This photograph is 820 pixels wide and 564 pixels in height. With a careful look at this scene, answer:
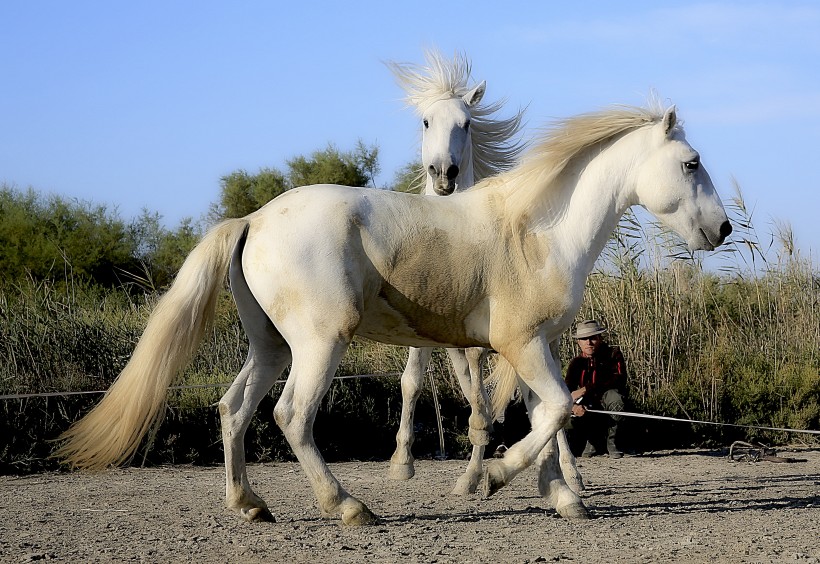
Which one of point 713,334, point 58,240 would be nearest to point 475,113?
point 713,334

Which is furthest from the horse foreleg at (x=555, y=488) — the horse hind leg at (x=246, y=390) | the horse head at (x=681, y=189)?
the horse hind leg at (x=246, y=390)

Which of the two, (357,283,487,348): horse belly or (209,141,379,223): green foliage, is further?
(209,141,379,223): green foliage

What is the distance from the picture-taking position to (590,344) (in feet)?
32.9

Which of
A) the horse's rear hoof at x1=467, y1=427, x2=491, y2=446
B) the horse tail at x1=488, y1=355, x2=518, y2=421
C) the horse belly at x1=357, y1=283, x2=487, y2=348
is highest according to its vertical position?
the horse belly at x1=357, y1=283, x2=487, y2=348

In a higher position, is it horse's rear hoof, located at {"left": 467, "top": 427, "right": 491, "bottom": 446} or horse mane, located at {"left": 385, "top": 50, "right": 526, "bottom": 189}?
horse mane, located at {"left": 385, "top": 50, "right": 526, "bottom": 189}

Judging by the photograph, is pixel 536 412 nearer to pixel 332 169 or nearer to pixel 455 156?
pixel 455 156

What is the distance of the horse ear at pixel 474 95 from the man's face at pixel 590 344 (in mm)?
2705

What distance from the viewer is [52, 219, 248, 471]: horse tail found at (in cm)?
559

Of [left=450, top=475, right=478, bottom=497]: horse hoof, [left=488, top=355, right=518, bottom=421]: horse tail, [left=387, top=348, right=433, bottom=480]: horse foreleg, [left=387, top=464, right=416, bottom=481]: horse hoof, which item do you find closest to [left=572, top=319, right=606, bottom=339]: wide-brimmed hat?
[left=488, top=355, right=518, bottom=421]: horse tail

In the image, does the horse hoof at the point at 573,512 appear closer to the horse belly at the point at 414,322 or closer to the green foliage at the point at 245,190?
the horse belly at the point at 414,322

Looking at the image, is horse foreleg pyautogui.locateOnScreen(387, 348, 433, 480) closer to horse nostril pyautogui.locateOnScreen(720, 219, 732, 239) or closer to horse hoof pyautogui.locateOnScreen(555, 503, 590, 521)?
horse hoof pyautogui.locateOnScreen(555, 503, 590, 521)

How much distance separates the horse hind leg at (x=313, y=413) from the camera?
17.7ft

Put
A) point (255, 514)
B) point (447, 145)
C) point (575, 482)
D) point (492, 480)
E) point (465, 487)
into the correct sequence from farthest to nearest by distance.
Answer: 1. point (447, 145)
2. point (465, 487)
3. point (575, 482)
4. point (255, 514)
5. point (492, 480)

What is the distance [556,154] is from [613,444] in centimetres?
521
